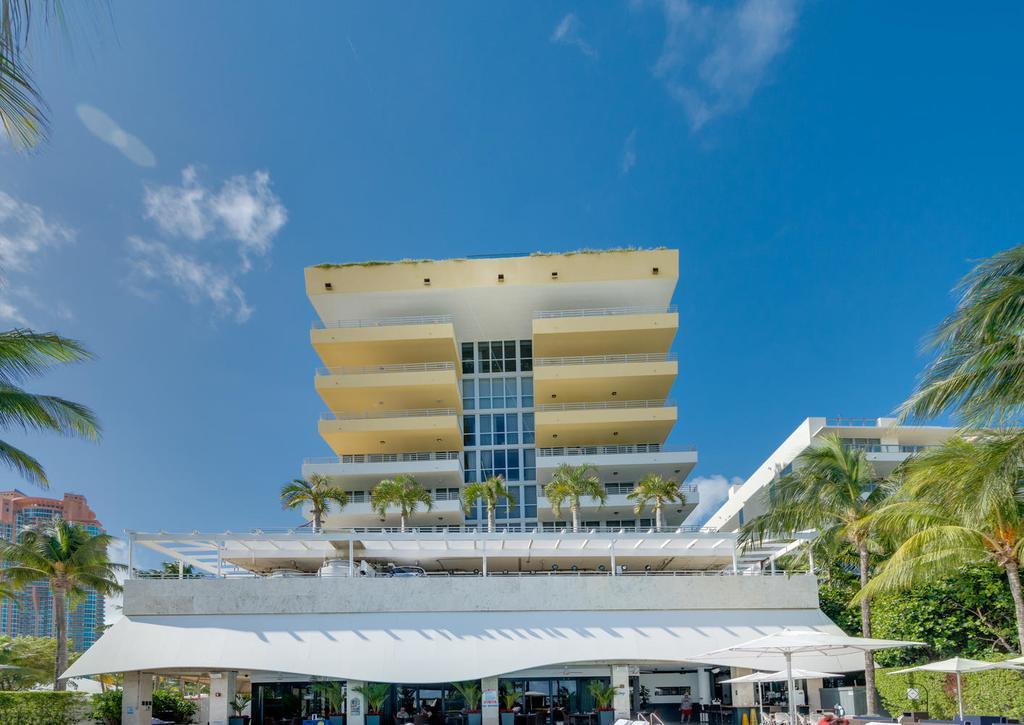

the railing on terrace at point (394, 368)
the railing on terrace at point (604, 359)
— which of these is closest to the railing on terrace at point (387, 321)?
the railing on terrace at point (394, 368)

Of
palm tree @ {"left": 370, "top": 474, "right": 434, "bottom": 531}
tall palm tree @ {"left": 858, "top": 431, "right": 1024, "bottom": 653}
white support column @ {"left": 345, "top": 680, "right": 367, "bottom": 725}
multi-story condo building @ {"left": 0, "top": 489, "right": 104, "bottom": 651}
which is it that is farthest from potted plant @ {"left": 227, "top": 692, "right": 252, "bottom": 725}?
multi-story condo building @ {"left": 0, "top": 489, "right": 104, "bottom": 651}

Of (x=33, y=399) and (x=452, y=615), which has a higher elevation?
(x=33, y=399)

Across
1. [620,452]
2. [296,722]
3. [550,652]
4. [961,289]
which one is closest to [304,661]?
[296,722]

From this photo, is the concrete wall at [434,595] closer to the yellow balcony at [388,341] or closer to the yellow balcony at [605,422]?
the yellow balcony at [605,422]

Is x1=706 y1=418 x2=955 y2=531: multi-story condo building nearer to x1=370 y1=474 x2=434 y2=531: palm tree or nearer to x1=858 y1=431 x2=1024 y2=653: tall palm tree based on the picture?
x1=370 y1=474 x2=434 y2=531: palm tree

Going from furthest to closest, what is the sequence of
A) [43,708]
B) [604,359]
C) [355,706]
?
[604,359] → [355,706] → [43,708]

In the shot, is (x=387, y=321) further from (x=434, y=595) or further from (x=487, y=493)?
(x=434, y=595)

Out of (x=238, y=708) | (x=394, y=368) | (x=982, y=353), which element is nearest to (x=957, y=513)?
(x=982, y=353)

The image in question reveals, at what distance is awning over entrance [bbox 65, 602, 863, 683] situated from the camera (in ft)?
91.1

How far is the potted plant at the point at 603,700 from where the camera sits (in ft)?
93.2

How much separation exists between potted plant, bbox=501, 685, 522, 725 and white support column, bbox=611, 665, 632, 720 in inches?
125

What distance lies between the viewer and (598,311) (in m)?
54.3

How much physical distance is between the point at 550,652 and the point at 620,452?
2414cm

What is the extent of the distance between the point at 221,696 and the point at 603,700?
12424 millimetres
